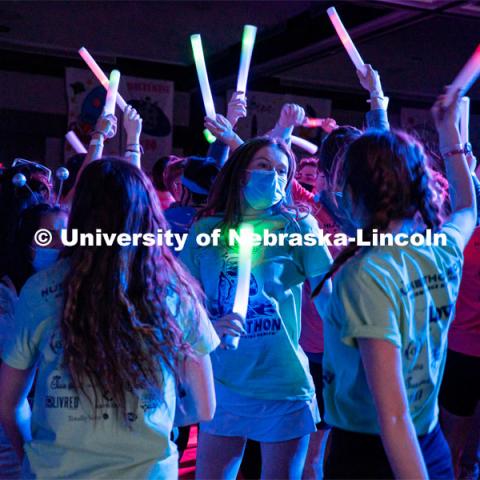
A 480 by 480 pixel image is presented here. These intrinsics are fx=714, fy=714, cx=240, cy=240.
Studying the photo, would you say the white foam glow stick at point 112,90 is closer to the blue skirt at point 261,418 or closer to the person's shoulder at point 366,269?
the blue skirt at point 261,418

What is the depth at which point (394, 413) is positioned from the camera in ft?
4.50

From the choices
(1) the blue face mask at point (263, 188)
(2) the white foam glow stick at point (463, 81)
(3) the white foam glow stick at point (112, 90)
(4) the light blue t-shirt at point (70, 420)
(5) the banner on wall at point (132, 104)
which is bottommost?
(4) the light blue t-shirt at point (70, 420)

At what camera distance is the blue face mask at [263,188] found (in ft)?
7.67

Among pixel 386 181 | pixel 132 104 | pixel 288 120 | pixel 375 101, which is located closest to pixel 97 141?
pixel 288 120

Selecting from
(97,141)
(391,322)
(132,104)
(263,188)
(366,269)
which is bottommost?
(391,322)

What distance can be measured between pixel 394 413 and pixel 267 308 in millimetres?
905

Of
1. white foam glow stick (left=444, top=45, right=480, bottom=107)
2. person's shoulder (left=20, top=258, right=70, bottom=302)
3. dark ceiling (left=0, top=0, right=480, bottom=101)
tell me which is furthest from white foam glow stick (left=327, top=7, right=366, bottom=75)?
dark ceiling (left=0, top=0, right=480, bottom=101)

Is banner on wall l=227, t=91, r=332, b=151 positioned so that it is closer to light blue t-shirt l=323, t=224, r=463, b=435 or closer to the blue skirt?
the blue skirt

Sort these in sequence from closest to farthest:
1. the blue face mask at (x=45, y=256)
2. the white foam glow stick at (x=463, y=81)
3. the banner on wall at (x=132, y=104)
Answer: the white foam glow stick at (x=463, y=81)
the blue face mask at (x=45, y=256)
the banner on wall at (x=132, y=104)

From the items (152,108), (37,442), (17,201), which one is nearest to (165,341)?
(37,442)

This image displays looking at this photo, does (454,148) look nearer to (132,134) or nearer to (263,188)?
(263,188)

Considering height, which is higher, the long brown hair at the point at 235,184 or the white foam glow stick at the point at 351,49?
the white foam glow stick at the point at 351,49

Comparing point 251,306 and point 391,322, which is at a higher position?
point 251,306

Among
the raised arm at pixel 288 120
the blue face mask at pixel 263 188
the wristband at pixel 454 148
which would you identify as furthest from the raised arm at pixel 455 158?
the raised arm at pixel 288 120
